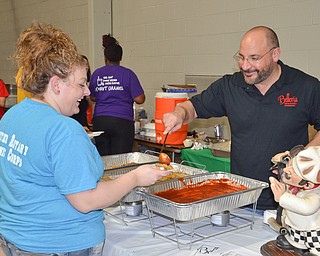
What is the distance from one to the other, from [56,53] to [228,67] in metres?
2.66

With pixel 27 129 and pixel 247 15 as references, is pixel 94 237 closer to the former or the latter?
pixel 27 129

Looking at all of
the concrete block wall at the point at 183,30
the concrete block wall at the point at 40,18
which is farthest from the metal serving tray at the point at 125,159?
the concrete block wall at the point at 40,18

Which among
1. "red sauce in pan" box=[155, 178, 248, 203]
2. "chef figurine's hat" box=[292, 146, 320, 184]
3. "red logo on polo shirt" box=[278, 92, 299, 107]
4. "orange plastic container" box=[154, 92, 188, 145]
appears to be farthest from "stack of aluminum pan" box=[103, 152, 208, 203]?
"orange plastic container" box=[154, 92, 188, 145]

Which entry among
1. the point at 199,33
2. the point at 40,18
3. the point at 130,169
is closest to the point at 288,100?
the point at 130,169

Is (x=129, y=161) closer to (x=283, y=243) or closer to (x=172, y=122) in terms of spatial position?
(x=172, y=122)

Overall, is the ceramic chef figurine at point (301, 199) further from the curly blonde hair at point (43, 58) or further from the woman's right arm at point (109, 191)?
the curly blonde hair at point (43, 58)

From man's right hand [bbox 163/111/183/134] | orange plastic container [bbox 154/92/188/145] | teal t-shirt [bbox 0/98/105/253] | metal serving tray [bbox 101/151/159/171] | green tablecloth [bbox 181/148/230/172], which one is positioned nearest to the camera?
teal t-shirt [bbox 0/98/105/253]

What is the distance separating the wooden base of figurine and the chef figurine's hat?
25cm

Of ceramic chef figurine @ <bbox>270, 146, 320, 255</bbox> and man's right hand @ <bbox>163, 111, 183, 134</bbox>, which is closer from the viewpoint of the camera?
ceramic chef figurine @ <bbox>270, 146, 320, 255</bbox>

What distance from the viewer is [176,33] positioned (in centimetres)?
403

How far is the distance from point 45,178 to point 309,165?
68cm

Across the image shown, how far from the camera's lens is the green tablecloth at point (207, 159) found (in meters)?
2.73

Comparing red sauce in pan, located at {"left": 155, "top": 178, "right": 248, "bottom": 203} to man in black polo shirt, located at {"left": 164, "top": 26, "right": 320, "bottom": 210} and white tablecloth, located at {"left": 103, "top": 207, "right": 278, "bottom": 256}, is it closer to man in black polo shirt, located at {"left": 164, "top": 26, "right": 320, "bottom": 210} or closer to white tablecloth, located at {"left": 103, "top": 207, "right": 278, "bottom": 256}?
white tablecloth, located at {"left": 103, "top": 207, "right": 278, "bottom": 256}

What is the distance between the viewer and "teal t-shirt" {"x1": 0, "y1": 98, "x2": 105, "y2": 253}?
99 cm
